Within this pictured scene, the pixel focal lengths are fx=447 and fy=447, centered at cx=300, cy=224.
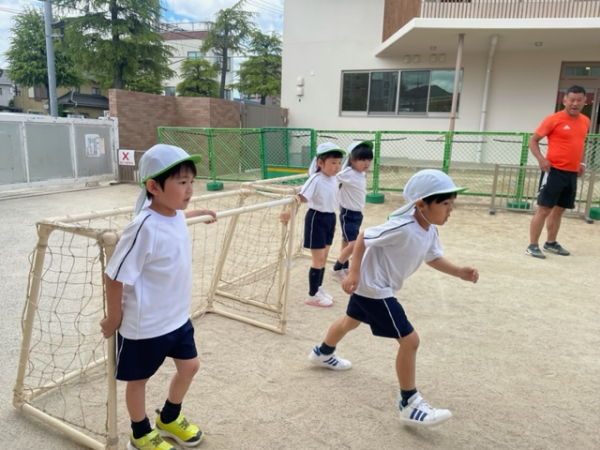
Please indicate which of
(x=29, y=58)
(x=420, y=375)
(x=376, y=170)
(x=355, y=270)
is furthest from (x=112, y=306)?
(x=29, y=58)

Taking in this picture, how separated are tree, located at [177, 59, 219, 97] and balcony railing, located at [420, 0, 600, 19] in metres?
17.3

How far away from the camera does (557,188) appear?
5.28 meters

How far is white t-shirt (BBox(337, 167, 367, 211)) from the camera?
13.8ft

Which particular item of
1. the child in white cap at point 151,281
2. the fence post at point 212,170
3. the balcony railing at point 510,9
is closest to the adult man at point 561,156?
the child in white cap at point 151,281

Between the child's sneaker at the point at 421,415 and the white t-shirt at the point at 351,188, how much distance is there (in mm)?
2272

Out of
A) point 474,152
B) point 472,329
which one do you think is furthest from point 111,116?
point 472,329

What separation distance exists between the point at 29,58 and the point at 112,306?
109 ft

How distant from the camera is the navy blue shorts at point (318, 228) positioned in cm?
391

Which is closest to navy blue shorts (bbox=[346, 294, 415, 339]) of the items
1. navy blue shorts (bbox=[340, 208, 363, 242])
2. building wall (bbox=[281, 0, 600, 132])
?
navy blue shorts (bbox=[340, 208, 363, 242])

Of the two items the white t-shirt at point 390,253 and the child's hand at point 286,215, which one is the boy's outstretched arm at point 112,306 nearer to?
the white t-shirt at point 390,253

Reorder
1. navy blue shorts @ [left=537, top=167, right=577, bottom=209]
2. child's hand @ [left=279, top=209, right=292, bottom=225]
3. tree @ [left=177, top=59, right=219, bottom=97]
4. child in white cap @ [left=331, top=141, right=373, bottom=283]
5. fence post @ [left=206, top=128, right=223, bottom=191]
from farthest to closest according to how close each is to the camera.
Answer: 1. tree @ [left=177, top=59, right=219, bottom=97]
2. fence post @ [left=206, top=128, right=223, bottom=191]
3. navy blue shorts @ [left=537, top=167, right=577, bottom=209]
4. child in white cap @ [left=331, top=141, right=373, bottom=283]
5. child's hand @ [left=279, top=209, right=292, bottom=225]

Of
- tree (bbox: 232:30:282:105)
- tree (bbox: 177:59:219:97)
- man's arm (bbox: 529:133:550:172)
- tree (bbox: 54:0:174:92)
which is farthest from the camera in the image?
tree (bbox: 232:30:282:105)

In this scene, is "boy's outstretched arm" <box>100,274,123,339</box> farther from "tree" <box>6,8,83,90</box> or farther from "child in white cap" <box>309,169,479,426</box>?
"tree" <box>6,8,83,90</box>

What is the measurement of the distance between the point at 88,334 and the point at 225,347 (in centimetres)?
106
